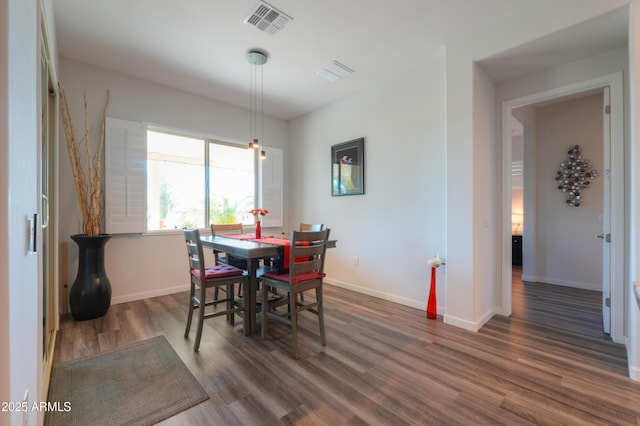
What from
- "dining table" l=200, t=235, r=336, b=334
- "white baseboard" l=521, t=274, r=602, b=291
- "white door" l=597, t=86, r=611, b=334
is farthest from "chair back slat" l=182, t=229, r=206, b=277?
"white baseboard" l=521, t=274, r=602, b=291

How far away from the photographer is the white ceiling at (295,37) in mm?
2322

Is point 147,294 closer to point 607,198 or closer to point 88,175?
point 88,175

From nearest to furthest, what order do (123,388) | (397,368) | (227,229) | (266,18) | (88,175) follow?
(123,388), (397,368), (266,18), (88,175), (227,229)

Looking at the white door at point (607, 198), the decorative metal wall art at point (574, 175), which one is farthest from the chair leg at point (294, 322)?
the decorative metal wall art at point (574, 175)

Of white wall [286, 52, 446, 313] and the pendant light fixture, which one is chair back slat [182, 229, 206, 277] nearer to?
the pendant light fixture

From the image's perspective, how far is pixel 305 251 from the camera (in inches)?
88.6

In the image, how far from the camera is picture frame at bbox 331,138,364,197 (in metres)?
3.95

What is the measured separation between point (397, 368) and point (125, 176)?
370 cm

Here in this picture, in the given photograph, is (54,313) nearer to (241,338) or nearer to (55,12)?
(241,338)

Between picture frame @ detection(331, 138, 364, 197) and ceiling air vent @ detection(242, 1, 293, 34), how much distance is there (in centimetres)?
183

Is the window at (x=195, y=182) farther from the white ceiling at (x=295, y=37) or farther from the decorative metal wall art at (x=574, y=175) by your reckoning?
the decorative metal wall art at (x=574, y=175)

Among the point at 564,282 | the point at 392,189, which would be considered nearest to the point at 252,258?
the point at 392,189

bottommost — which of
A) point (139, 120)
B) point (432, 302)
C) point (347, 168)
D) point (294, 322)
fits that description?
point (432, 302)

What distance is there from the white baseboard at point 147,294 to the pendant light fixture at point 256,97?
222 centimetres
